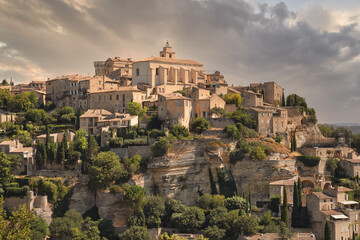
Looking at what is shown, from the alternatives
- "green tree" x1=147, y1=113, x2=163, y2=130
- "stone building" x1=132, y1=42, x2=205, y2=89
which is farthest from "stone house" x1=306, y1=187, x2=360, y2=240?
"stone building" x1=132, y1=42, x2=205, y2=89

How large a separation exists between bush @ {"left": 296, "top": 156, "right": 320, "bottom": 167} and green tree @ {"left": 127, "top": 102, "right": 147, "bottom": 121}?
71.1 feet

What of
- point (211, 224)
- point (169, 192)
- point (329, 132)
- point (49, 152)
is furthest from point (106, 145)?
point (329, 132)

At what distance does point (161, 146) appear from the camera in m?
51.5

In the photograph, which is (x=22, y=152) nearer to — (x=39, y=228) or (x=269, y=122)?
(x=39, y=228)

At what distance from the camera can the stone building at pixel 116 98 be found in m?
65.1

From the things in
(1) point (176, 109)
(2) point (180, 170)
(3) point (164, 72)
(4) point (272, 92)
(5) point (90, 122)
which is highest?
(3) point (164, 72)

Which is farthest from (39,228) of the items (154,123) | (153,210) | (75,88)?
(75,88)

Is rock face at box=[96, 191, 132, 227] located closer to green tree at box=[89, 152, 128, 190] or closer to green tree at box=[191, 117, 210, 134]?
green tree at box=[89, 152, 128, 190]

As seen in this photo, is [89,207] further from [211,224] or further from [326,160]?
[326,160]

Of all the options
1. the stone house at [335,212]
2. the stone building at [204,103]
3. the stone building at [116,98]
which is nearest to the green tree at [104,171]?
the stone building at [204,103]

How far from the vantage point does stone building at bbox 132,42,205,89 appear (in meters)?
70.8

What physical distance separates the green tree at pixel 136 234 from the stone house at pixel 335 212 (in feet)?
55.7

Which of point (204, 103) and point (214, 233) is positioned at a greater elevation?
point (204, 103)

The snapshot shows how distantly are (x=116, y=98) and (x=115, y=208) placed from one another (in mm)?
21333
